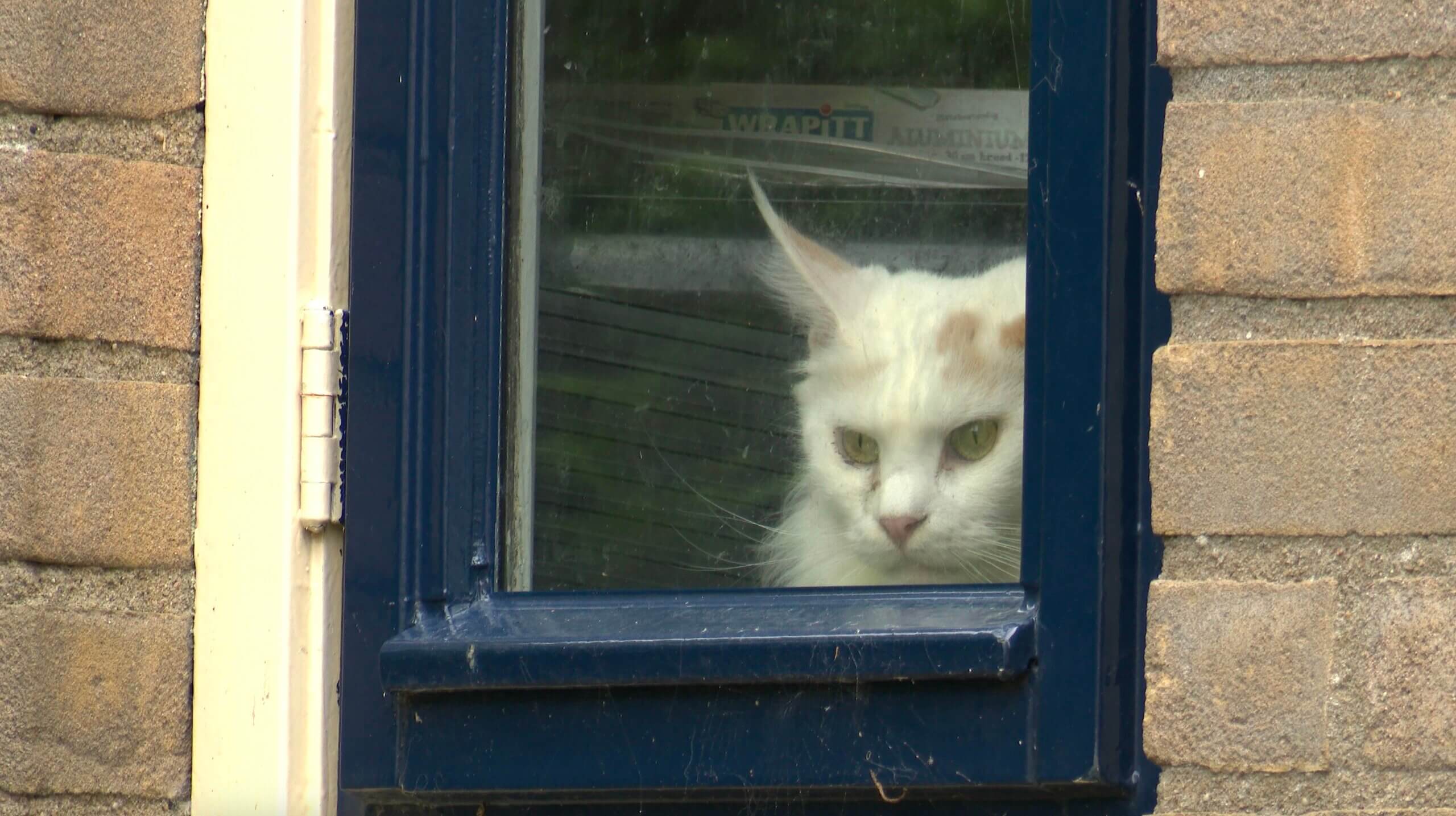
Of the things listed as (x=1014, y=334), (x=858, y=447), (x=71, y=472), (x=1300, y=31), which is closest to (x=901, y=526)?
(x=858, y=447)

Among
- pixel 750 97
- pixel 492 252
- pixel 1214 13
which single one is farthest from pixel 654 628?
pixel 1214 13

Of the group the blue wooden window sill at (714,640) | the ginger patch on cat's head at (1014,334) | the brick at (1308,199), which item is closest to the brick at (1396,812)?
the blue wooden window sill at (714,640)

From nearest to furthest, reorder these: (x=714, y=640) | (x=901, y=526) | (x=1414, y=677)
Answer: (x=1414, y=677), (x=714, y=640), (x=901, y=526)

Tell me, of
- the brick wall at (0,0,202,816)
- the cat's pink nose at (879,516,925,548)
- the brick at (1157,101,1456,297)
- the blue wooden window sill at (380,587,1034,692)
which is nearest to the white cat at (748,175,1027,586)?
the cat's pink nose at (879,516,925,548)

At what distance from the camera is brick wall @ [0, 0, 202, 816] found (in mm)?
1520

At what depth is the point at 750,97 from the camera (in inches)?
64.8

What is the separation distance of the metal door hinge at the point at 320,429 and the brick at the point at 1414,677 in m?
0.91

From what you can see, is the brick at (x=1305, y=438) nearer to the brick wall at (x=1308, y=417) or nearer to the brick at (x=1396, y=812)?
the brick wall at (x=1308, y=417)

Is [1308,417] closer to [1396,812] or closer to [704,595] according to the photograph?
[1396,812]

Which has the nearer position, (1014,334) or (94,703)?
(94,703)

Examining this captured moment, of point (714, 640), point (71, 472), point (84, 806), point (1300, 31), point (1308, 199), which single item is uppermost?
point (1300, 31)

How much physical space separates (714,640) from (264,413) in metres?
0.48

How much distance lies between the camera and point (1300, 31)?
128 centimetres

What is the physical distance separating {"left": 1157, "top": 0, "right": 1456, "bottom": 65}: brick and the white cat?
36 cm
